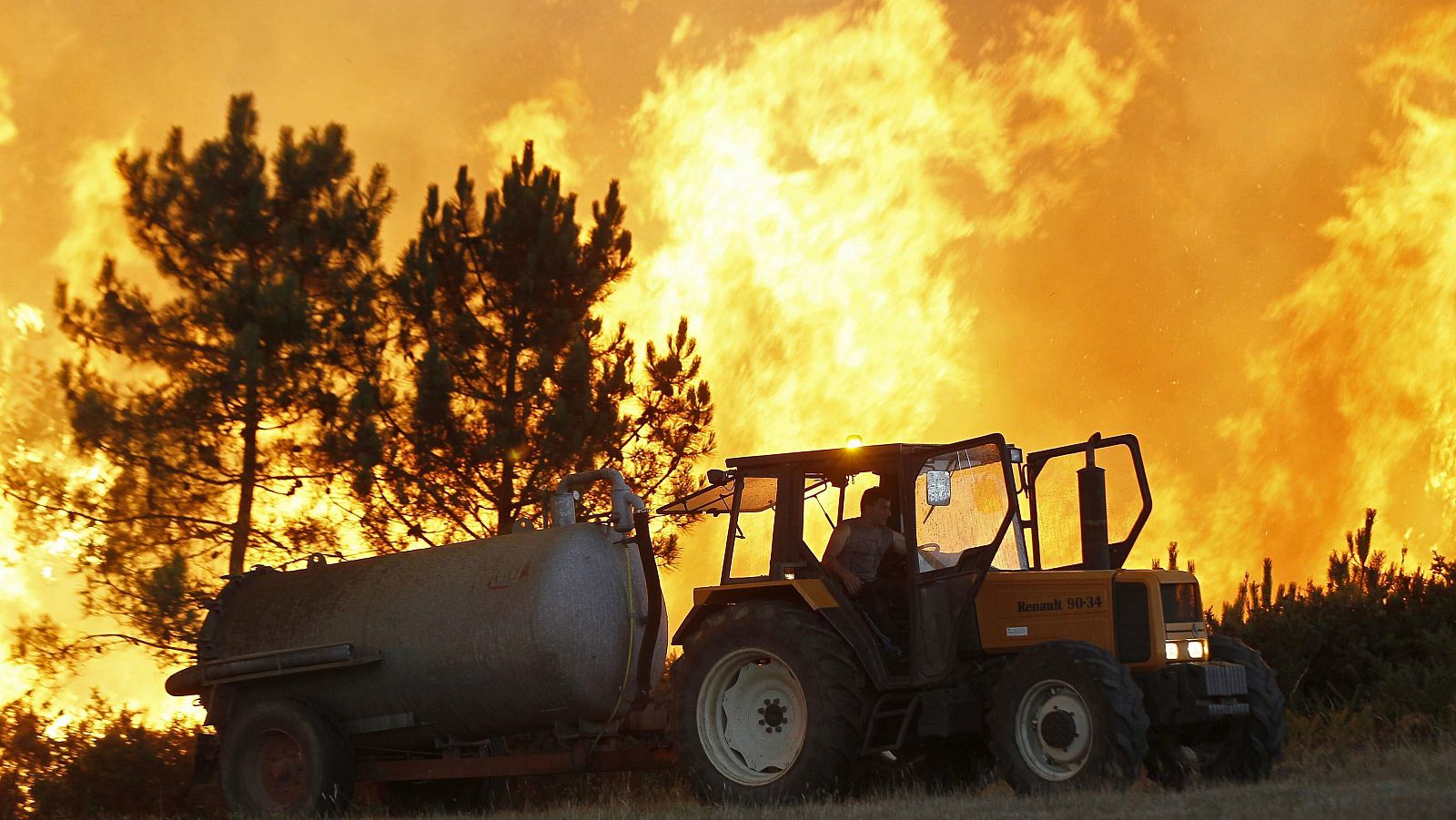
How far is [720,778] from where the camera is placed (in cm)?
1087

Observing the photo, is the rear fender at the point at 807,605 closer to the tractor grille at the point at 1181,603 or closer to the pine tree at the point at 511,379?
the tractor grille at the point at 1181,603

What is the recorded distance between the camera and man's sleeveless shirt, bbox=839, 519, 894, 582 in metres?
11.0

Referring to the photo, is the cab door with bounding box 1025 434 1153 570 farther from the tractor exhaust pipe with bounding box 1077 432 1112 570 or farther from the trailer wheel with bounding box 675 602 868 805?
the trailer wheel with bounding box 675 602 868 805

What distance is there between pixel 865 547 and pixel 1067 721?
203 cm

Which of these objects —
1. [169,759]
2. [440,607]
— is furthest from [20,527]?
[440,607]

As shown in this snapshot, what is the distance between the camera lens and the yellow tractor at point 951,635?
388 inches

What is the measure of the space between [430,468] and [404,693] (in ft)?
23.3

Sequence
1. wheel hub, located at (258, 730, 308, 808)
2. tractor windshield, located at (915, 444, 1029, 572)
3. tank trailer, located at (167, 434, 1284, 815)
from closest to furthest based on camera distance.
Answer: tank trailer, located at (167, 434, 1284, 815) < tractor windshield, located at (915, 444, 1029, 572) < wheel hub, located at (258, 730, 308, 808)

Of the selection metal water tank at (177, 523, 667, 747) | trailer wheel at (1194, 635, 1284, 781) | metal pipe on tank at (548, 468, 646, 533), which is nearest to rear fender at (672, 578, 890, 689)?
metal water tank at (177, 523, 667, 747)

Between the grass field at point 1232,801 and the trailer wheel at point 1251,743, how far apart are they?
6.3 inches

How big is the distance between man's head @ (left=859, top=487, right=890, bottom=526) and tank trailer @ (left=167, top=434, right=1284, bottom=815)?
0.23 ft

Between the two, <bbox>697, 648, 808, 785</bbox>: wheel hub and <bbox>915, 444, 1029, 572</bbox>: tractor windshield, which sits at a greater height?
<bbox>915, 444, 1029, 572</bbox>: tractor windshield

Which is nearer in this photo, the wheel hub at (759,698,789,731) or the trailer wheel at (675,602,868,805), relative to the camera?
the trailer wheel at (675,602,868,805)

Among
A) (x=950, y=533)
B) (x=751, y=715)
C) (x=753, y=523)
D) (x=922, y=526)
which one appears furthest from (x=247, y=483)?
(x=950, y=533)
